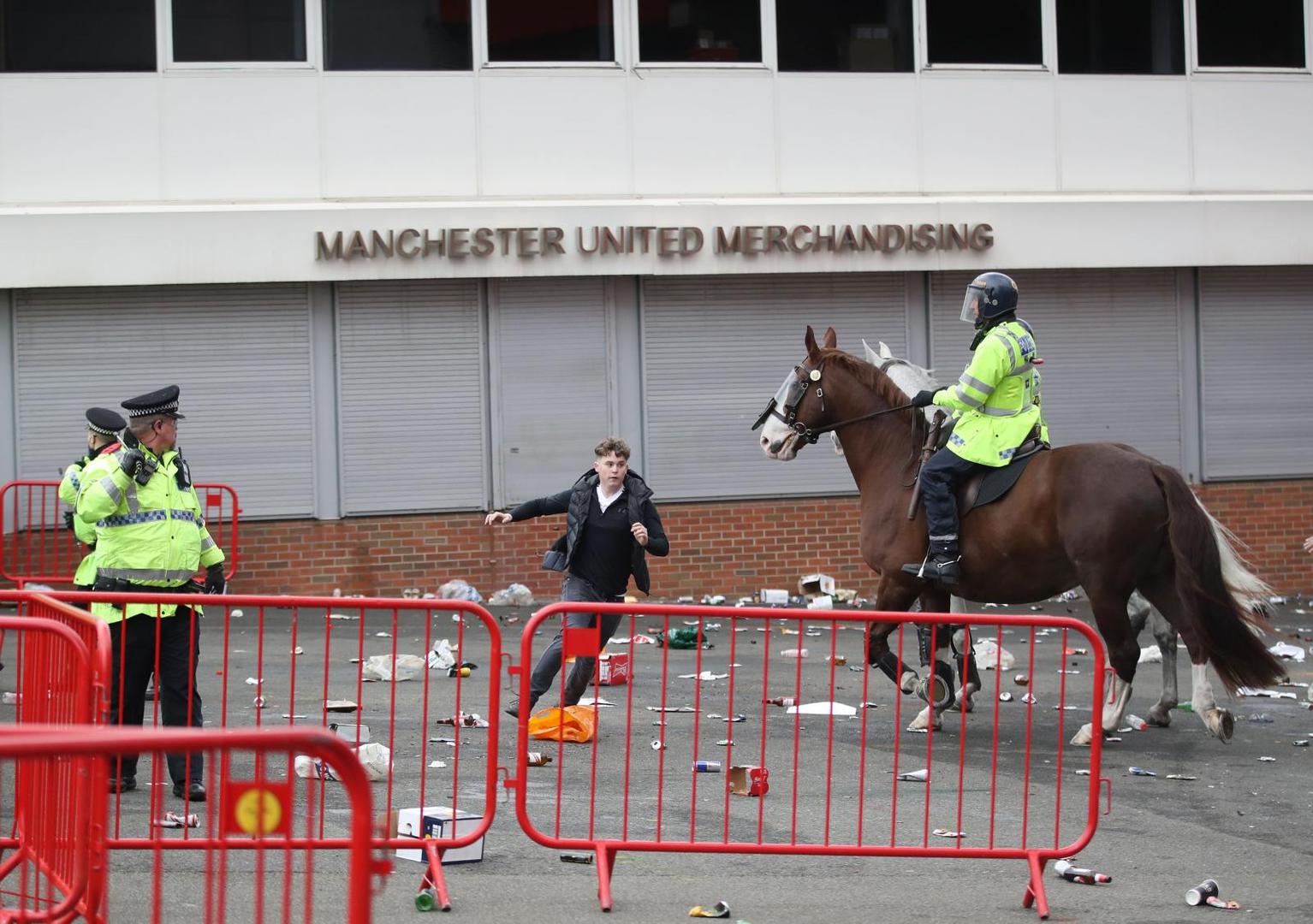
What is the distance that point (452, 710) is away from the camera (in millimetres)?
11555

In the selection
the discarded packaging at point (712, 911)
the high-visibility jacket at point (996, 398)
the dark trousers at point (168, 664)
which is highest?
the high-visibility jacket at point (996, 398)

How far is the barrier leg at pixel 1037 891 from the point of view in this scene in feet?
23.0

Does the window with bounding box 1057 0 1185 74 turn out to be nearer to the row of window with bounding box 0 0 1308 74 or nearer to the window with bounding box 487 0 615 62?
the row of window with bounding box 0 0 1308 74

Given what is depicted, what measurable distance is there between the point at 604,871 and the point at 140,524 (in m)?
3.33

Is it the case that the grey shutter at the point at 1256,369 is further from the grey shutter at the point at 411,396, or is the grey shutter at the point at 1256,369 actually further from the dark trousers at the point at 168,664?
the dark trousers at the point at 168,664

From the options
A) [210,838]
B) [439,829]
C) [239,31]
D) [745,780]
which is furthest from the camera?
[239,31]

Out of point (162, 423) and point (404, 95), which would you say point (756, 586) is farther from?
point (162, 423)

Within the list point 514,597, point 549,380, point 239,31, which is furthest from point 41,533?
point 239,31

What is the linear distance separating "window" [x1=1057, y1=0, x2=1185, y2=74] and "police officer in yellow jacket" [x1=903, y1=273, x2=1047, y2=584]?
31.4ft

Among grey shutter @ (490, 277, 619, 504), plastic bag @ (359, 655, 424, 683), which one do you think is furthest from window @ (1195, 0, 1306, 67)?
plastic bag @ (359, 655, 424, 683)

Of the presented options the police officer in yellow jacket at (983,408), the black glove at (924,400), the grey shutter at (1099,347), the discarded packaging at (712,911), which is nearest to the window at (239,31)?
the grey shutter at (1099,347)

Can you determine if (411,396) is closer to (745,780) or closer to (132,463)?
(132,463)

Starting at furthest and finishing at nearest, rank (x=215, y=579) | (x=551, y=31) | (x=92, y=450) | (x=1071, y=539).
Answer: (x=551, y=31)
(x=92, y=450)
(x=1071, y=539)
(x=215, y=579)

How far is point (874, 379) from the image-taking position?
11.5 meters
